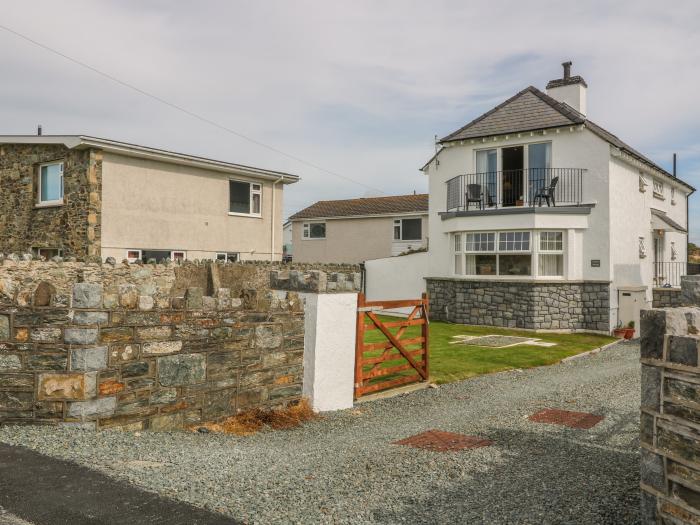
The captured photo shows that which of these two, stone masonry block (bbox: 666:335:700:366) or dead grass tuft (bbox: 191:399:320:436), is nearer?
stone masonry block (bbox: 666:335:700:366)

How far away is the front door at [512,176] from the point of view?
67.8ft

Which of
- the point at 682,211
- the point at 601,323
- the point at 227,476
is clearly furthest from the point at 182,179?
the point at 682,211

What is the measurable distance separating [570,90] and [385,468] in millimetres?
20721

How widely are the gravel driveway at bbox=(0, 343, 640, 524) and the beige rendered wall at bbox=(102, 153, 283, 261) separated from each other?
13.5 metres

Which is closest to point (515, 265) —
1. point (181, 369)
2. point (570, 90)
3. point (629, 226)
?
point (629, 226)

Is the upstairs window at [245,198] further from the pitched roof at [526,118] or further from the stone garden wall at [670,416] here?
the stone garden wall at [670,416]

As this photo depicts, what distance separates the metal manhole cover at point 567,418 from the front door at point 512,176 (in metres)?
13.1

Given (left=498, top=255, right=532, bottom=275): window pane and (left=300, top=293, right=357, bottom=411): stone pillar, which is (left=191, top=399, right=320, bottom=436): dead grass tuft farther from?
(left=498, top=255, right=532, bottom=275): window pane

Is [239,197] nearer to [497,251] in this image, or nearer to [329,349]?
[497,251]

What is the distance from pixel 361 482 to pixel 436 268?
56.1 feet

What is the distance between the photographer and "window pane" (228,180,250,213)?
23.1 m

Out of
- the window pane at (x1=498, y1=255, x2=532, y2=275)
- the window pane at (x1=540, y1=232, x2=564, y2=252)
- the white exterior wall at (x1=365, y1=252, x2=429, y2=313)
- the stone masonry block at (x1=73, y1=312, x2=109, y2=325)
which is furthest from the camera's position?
the white exterior wall at (x1=365, y1=252, x2=429, y2=313)

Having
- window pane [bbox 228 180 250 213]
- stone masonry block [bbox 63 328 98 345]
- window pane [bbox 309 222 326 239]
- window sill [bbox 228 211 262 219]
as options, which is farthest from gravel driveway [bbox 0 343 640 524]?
window pane [bbox 309 222 326 239]

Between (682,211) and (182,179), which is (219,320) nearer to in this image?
(182,179)
